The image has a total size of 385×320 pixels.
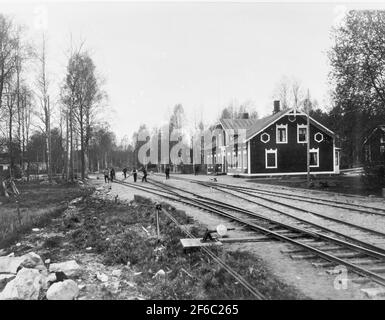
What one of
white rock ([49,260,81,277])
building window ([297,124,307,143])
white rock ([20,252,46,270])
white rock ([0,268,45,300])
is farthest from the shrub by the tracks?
building window ([297,124,307,143])

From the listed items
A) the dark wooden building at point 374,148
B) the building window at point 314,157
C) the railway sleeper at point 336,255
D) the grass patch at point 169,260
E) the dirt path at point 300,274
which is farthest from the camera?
the building window at point 314,157

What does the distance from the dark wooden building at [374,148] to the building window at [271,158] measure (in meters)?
15.5

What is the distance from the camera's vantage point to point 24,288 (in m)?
5.40

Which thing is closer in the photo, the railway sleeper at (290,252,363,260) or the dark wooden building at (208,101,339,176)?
the railway sleeper at (290,252,363,260)

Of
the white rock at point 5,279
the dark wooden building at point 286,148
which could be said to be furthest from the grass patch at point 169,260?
the dark wooden building at point 286,148

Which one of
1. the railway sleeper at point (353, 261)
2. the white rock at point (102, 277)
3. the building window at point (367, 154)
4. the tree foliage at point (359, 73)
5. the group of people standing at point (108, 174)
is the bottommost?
the white rock at point (102, 277)

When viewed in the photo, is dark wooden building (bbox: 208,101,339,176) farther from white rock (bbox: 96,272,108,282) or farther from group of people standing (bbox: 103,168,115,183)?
white rock (bbox: 96,272,108,282)

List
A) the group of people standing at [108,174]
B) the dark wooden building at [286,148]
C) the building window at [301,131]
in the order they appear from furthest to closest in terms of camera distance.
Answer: the building window at [301,131] → the dark wooden building at [286,148] → the group of people standing at [108,174]

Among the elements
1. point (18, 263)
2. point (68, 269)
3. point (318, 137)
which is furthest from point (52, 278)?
point (318, 137)

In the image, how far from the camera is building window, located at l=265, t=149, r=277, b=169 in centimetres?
3812

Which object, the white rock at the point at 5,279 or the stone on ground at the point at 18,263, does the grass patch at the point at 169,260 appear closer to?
the stone on ground at the point at 18,263

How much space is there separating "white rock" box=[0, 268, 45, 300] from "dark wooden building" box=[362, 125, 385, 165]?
19.8 meters

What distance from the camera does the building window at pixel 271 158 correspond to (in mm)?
38125
